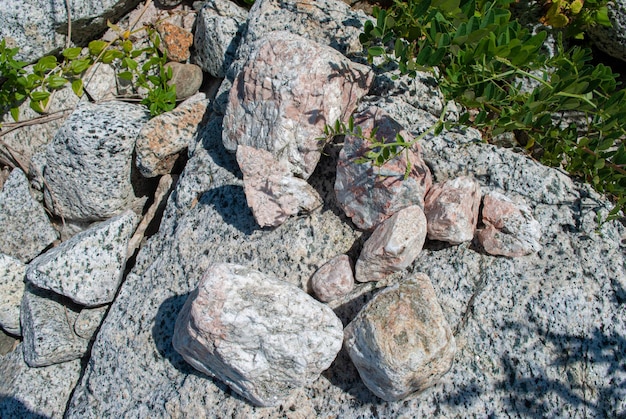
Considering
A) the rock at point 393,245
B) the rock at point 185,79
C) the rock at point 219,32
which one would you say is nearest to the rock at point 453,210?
the rock at point 393,245

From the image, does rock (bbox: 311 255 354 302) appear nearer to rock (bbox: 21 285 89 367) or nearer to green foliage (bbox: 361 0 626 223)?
green foliage (bbox: 361 0 626 223)

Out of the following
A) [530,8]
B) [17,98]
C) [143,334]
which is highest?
[530,8]

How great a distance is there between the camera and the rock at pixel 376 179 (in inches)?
109

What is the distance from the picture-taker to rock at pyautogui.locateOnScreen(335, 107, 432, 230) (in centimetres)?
278

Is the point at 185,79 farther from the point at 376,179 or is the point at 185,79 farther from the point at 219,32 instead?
the point at 376,179

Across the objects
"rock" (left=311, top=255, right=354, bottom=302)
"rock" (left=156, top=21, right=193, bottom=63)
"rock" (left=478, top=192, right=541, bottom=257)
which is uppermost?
"rock" (left=156, top=21, right=193, bottom=63)

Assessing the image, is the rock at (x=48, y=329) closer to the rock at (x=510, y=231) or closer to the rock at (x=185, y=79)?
the rock at (x=185, y=79)

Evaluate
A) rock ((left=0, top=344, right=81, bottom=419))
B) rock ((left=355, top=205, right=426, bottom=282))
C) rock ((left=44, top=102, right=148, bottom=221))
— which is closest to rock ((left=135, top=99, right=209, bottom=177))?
rock ((left=44, top=102, right=148, bottom=221))

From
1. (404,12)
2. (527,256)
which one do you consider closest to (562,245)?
(527,256)

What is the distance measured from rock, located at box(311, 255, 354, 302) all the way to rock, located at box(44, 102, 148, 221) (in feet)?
6.30

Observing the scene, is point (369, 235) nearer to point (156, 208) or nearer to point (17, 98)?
point (156, 208)

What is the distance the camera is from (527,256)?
2.74m

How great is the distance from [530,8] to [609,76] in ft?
3.83

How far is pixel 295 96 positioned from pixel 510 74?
4.02 ft
